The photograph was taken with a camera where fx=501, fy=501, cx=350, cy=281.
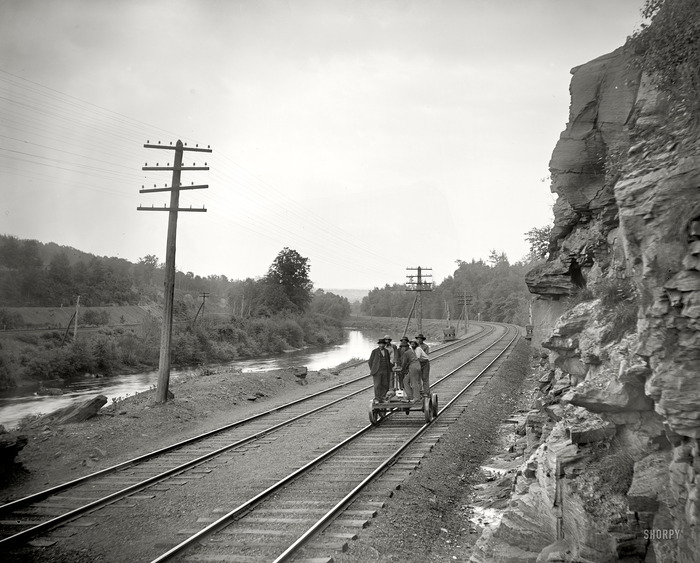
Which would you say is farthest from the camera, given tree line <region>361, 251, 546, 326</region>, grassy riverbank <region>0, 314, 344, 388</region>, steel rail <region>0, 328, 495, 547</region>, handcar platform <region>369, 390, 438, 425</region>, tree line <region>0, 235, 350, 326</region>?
tree line <region>361, 251, 546, 326</region>

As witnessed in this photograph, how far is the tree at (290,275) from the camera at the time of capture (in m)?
64.4

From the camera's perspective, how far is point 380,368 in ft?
41.2

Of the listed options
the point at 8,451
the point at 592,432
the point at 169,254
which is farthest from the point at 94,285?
the point at 592,432

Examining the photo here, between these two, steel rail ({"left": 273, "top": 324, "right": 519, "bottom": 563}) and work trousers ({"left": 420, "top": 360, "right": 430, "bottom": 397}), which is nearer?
steel rail ({"left": 273, "top": 324, "right": 519, "bottom": 563})

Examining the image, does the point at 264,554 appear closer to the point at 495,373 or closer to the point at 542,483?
the point at 542,483

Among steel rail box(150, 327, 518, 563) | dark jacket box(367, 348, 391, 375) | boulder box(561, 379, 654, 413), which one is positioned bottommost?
steel rail box(150, 327, 518, 563)

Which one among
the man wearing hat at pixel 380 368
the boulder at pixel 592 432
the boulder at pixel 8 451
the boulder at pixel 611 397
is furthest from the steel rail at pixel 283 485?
the boulder at pixel 8 451

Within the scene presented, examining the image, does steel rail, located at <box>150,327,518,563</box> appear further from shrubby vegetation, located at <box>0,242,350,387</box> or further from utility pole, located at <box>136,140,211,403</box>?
shrubby vegetation, located at <box>0,242,350,387</box>

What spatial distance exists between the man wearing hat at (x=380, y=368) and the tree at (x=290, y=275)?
51.5 meters

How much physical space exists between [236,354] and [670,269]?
42.2 metres

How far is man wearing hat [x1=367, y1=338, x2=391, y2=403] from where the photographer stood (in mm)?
12523

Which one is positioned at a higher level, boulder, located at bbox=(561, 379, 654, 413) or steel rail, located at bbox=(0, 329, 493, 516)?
boulder, located at bbox=(561, 379, 654, 413)

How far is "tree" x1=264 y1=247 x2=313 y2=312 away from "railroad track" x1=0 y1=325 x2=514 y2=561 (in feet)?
166

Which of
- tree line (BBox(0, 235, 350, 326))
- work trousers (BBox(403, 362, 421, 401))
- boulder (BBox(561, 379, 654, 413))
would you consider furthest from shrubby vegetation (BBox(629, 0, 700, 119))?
tree line (BBox(0, 235, 350, 326))
